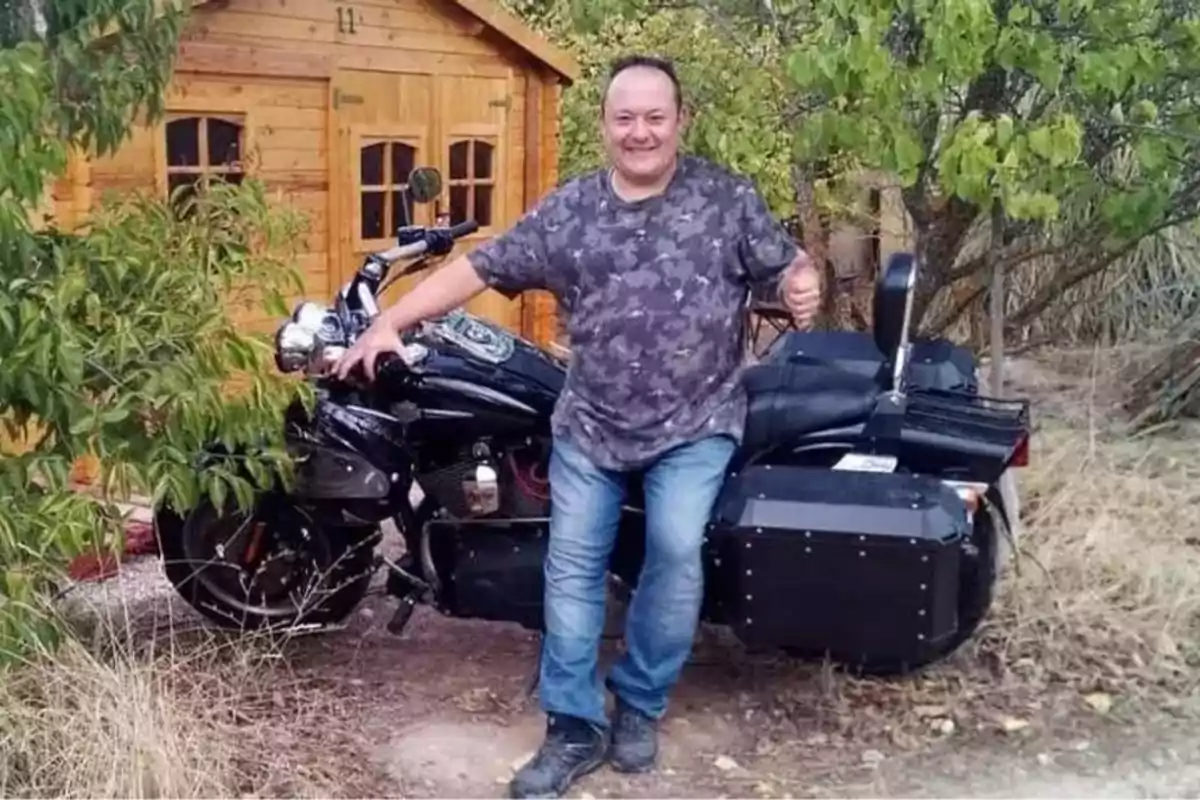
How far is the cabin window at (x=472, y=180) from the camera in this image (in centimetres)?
940

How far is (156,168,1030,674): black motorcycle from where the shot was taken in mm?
3699

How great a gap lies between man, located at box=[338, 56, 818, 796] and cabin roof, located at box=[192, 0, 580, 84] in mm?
5344

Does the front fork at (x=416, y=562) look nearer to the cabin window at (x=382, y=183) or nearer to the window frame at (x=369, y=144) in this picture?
the window frame at (x=369, y=144)

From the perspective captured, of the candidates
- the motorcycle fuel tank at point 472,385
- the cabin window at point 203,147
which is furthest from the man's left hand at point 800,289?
the cabin window at point 203,147

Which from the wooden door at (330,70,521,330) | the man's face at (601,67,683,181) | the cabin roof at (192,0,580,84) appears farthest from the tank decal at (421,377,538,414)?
the cabin roof at (192,0,580,84)

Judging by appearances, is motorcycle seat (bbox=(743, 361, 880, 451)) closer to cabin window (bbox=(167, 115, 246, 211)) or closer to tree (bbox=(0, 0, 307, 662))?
tree (bbox=(0, 0, 307, 662))

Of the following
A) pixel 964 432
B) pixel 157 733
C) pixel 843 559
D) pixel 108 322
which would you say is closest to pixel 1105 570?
pixel 964 432

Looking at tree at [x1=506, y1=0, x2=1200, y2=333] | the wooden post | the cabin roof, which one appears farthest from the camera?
the cabin roof

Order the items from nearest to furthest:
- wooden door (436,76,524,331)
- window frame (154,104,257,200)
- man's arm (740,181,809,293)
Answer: man's arm (740,181,809,293) → window frame (154,104,257,200) → wooden door (436,76,524,331)

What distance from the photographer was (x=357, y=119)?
862cm

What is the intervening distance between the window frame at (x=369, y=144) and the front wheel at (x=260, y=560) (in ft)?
13.7

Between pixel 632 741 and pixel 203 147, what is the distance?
15.7ft

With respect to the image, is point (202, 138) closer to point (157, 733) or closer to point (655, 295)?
point (655, 295)

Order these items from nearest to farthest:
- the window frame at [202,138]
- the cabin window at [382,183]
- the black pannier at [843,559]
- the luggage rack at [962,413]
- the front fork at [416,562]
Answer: the black pannier at [843,559] < the luggage rack at [962,413] < the front fork at [416,562] < the window frame at [202,138] < the cabin window at [382,183]
